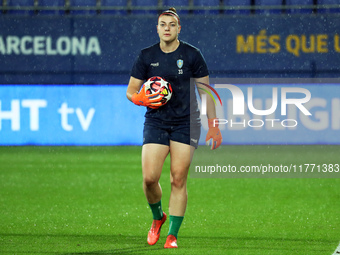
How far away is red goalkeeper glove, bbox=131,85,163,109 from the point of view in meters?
5.97

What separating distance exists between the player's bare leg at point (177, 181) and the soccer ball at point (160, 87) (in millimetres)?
428

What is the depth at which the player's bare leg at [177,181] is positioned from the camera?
6.14 metres

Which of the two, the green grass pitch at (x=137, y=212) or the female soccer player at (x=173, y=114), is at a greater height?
the female soccer player at (x=173, y=114)

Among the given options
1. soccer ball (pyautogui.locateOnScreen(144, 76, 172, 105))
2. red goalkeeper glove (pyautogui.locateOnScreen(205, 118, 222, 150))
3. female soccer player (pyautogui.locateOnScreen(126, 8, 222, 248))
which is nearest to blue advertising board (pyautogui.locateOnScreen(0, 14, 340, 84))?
red goalkeeper glove (pyautogui.locateOnScreen(205, 118, 222, 150))

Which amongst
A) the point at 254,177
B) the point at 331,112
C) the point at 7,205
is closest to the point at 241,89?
the point at 331,112

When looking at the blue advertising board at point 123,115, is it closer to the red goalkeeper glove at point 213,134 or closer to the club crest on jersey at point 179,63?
the red goalkeeper glove at point 213,134

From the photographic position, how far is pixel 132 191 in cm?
1051

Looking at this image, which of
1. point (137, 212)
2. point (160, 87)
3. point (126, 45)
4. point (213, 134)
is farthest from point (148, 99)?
point (126, 45)

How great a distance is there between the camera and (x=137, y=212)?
8.54m

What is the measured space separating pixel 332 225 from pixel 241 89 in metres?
11.3

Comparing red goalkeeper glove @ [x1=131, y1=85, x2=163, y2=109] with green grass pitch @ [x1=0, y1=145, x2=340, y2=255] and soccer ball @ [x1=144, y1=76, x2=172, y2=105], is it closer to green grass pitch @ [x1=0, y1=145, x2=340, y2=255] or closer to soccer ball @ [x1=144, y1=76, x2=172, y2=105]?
soccer ball @ [x1=144, y1=76, x2=172, y2=105]

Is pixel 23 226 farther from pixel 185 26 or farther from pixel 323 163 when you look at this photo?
pixel 185 26

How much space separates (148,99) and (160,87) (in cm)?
17

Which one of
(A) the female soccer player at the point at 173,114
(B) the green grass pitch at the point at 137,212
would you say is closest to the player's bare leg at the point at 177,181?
(A) the female soccer player at the point at 173,114
